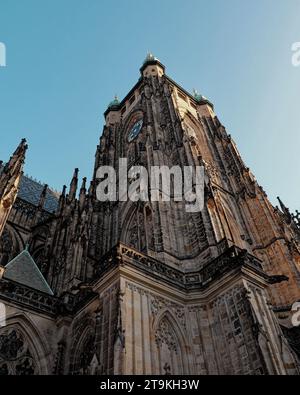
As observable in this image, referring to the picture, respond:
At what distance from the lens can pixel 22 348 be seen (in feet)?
37.6

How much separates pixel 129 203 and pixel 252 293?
32.1ft

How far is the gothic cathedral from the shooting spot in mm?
9398

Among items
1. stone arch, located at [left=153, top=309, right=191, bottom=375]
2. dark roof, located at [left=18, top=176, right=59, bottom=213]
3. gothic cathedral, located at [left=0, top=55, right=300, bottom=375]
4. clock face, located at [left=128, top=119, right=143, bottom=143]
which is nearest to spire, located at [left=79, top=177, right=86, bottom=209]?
gothic cathedral, located at [left=0, top=55, right=300, bottom=375]

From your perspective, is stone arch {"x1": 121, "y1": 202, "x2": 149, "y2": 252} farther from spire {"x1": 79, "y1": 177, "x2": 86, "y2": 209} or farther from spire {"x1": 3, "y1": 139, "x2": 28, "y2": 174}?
spire {"x1": 3, "y1": 139, "x2": 28, "y2": 174}

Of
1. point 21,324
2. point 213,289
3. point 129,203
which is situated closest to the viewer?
point 213,289

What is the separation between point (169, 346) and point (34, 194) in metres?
21.6

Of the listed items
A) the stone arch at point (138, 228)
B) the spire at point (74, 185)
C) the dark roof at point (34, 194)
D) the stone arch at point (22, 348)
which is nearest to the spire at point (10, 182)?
the stone arch at point (22, 348)

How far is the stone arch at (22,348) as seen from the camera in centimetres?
1089

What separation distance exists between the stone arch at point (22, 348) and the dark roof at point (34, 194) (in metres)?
14.8

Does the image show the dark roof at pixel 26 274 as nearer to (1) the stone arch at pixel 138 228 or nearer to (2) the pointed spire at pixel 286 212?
(1) the stone arch at pixel 138 228
